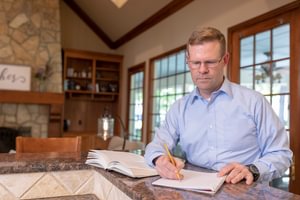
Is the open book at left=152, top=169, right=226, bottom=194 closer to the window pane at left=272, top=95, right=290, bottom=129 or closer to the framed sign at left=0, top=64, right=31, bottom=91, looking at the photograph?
the window pane at left=272, top=95, right=290, bottom=129

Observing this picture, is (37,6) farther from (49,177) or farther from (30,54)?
(49,177)

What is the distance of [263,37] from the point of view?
3.11 m

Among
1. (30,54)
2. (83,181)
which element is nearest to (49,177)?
(83,181)

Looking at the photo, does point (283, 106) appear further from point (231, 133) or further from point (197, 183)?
point (197, 183)

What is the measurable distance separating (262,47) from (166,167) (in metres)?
2.51

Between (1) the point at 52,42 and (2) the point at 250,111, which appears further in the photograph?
A: (1) the point at 52,42

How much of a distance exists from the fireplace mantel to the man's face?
4.70 meters

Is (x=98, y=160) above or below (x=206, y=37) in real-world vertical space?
below

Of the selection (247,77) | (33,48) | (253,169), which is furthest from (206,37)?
(33,48)

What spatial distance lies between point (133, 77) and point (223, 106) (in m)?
5.16

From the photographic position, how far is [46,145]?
5.52 ft

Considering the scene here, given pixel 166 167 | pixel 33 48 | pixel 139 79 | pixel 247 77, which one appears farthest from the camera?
pixel 139 79

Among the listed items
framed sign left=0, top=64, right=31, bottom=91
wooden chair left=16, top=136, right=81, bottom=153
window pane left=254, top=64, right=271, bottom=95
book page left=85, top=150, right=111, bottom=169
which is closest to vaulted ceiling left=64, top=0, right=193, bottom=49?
window pane left=254, top=64, right=271, bottom=95

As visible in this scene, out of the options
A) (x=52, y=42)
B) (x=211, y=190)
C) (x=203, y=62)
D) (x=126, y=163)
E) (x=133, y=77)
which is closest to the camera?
(x=211, y=190)
